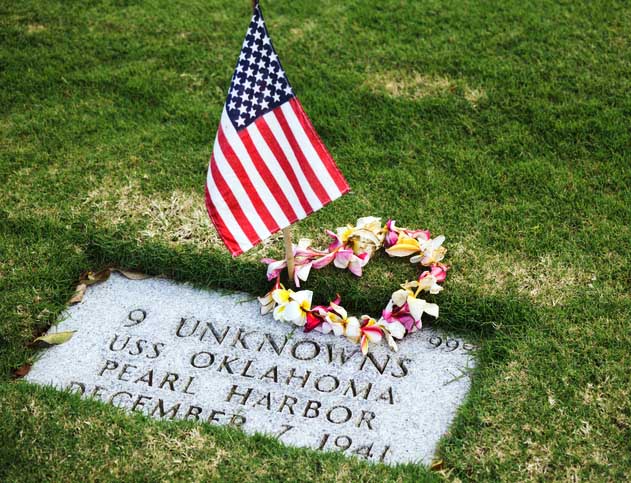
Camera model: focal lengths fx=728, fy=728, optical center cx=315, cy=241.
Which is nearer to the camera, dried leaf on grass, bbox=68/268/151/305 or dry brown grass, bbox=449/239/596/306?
dry brown grass, bbox=449/239/596/306

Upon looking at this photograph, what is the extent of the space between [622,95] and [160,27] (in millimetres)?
3615

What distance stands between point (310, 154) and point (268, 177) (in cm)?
21

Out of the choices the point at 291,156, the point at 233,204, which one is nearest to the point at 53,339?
the point at 233,204

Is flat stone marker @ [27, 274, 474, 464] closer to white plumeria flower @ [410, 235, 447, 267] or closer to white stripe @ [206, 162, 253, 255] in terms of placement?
white plumeria flower @ [410, 235, 447, 267]

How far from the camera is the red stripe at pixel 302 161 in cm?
316

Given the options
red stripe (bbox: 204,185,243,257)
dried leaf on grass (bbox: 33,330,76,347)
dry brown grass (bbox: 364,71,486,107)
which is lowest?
dried leaf on grass (bbox: 33,330,76,347)

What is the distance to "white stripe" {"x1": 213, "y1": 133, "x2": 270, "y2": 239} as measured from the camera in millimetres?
3174

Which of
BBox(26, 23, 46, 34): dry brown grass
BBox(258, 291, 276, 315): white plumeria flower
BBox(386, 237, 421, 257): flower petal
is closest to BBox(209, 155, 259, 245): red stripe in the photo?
BBox(258, 291, 276, 315): white plumeria flower

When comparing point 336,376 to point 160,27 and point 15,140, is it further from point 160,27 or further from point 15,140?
point 160,27

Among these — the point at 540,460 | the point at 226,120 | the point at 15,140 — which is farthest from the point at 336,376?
the point at 15,140

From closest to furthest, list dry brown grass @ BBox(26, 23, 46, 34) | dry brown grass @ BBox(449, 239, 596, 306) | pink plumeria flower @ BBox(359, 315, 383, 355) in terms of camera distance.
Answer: pink plumeria flower @ BBox(359, 315, 383, 355)
dry brown grass @ BBox(449, 239, 596, 306)
dry brown grass @ BBox(26, 23, 46, 34)

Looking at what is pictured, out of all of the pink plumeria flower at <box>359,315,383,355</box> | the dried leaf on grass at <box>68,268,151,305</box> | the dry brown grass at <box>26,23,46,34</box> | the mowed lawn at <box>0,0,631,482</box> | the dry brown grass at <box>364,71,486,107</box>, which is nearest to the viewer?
the mowed lawn at <box>0,0,631,482</box>

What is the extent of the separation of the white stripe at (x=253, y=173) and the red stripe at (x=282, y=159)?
0.10 meters

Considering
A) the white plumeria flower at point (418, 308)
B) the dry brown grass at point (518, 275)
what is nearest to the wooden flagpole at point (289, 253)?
the white plumeria flower at point (418, 308)
